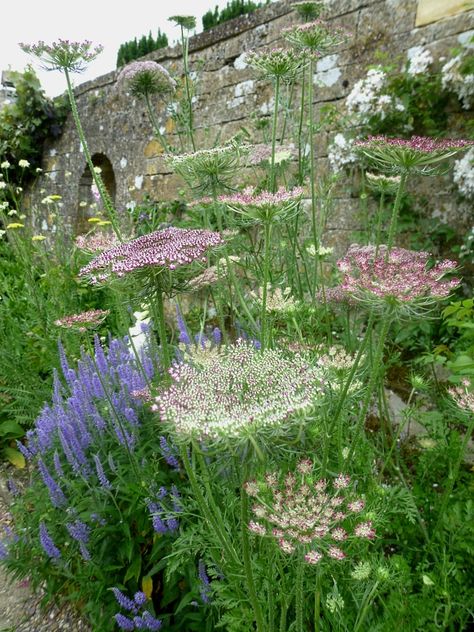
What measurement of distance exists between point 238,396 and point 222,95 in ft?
16.1

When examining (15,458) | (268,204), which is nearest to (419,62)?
(268,204)

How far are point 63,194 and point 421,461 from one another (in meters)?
7.84

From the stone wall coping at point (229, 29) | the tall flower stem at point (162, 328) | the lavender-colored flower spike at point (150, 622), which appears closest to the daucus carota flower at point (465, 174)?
the stone wall coping at point (229, 29)

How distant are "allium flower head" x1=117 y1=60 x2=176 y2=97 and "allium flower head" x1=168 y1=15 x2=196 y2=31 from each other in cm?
33

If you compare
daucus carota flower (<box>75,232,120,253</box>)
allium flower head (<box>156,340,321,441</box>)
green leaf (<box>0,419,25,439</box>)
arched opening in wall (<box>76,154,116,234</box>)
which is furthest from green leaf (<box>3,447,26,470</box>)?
arched opening in wall (<box>76,154,116,234</box>)

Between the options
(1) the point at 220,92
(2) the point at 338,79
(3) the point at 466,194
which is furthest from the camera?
(1) the point at 220,92

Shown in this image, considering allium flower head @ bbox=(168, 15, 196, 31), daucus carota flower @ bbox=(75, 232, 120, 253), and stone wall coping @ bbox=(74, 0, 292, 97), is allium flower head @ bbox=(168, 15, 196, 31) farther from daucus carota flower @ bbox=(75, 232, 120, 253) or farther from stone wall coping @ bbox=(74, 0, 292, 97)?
stone wall coping @ bbox=(74, 0, 292, 97)

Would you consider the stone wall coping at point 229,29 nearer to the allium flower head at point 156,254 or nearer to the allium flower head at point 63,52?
the allium flower head at point 63,52

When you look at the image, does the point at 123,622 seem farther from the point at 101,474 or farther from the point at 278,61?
the point at 278,61

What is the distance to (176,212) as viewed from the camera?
583cm

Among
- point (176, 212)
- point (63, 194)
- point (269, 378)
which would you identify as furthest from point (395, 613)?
point (63, 194)

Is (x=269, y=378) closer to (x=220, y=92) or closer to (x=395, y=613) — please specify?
(x=395, y=613)

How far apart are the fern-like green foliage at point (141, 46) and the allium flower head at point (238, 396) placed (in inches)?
A: 314

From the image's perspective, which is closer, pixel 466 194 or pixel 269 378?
pixel 269 378
